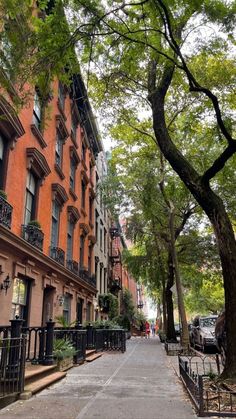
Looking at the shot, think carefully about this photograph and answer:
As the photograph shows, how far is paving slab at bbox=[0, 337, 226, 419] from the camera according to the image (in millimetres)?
Answer: 5977

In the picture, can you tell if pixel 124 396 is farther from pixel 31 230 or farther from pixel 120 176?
pixel 120 176

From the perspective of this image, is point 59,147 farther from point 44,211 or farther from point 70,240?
point 70,240

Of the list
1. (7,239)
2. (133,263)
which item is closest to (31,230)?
(7,239)

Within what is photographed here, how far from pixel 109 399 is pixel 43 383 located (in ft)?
6.18

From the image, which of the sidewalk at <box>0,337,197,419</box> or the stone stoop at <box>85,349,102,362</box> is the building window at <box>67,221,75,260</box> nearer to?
the stone stoop at <box>85,349,102,362</box>

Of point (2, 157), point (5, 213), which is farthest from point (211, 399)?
point (2, 157)

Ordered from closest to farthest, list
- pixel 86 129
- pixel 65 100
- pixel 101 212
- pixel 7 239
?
1. pixel 7 239
2. pixel 65 100
3. pixel 86 129
4. pixel 101 212

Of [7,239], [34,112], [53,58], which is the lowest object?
[7,239]

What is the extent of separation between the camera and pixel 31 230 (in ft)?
45.0

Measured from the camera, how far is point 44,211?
15.8m

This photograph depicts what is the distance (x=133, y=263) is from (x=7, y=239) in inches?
788

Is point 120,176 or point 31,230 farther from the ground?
point 120,176

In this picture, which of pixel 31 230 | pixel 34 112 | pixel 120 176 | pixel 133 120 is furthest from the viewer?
pixel 120 176

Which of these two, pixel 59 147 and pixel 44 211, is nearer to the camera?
pixel 44 211
